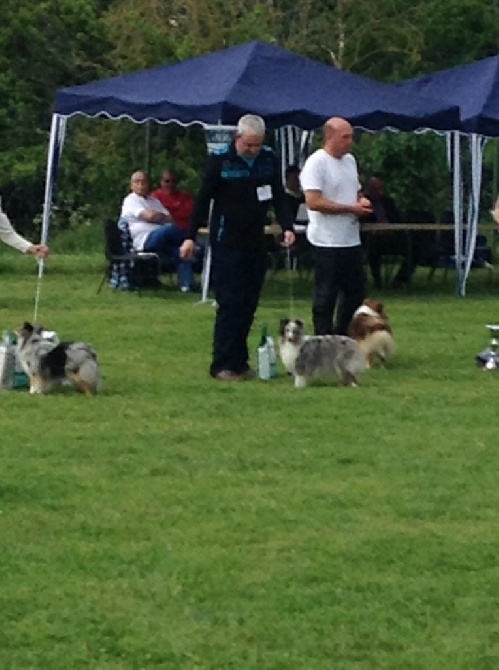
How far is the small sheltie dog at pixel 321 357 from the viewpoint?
10.5 m

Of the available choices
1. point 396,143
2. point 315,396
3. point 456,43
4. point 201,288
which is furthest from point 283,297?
point 456,43

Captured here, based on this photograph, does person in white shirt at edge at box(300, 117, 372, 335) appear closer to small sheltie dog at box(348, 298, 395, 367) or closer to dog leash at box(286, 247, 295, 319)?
small sheltie dog at box(348, 298, 395, 367)

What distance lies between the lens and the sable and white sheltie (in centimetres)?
1009

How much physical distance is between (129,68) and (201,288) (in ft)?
30.6

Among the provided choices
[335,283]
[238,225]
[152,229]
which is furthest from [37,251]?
[152,229]

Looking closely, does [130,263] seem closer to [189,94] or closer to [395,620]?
[189,94]

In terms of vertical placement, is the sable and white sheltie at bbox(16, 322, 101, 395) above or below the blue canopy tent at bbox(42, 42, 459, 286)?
below

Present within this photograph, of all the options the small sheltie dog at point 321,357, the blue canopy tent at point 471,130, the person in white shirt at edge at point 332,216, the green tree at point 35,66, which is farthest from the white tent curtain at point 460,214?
the green tree at point 35,66

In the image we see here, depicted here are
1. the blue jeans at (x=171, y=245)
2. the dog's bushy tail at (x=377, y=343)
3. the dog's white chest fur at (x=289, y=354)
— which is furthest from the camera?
the blue jeans at (x=171, y=245)

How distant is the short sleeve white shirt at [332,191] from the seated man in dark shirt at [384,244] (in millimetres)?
6888

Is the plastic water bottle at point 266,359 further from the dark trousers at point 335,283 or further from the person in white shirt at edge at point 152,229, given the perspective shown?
the person in white shirt at edge at point 152,229

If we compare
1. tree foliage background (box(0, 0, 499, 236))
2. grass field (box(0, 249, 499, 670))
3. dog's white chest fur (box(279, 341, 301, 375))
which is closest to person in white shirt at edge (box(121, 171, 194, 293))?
tree foliage background (box(0, 0, 499, 236))

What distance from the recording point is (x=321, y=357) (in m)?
10.6

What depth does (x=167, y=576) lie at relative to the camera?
19.8ft
